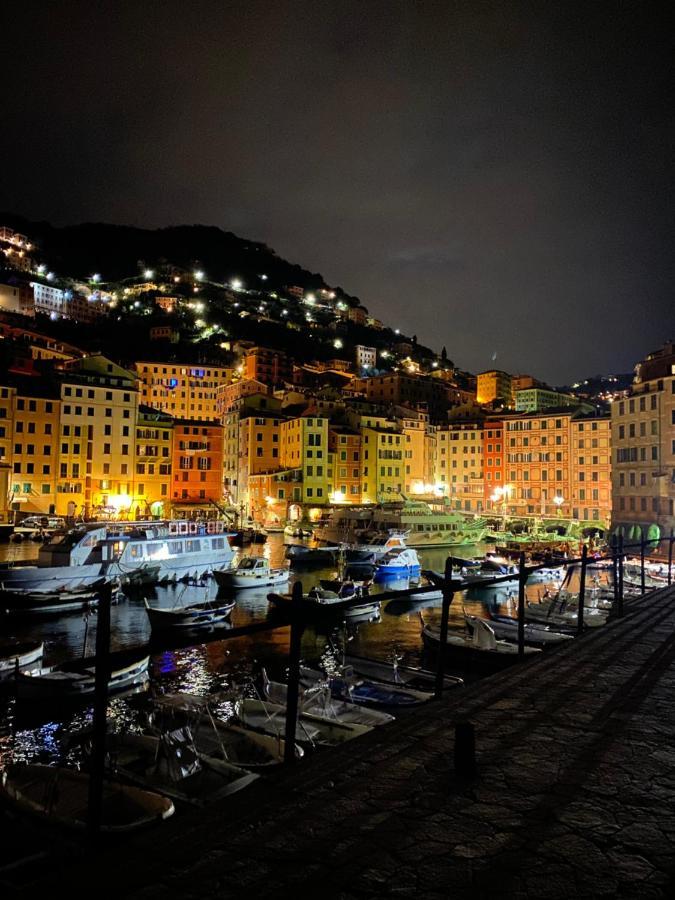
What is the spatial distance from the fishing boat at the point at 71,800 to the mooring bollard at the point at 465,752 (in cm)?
550

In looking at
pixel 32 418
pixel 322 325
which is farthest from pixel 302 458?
pixel 322 325

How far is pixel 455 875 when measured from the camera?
9.85ft

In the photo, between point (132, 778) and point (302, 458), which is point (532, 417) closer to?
point (302, 458)

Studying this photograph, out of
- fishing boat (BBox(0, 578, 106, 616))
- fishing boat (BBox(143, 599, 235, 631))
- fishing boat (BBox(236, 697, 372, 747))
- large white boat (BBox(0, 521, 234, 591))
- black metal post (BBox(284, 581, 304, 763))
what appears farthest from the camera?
large white boat (BBox(0, 521, 234, 591))

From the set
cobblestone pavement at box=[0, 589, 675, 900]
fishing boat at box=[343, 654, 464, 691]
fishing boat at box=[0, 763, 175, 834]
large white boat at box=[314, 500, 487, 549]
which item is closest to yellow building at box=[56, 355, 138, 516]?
large white boat at box=[314, 500, 487, 549]

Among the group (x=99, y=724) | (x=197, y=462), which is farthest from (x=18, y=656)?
(x=197, y=462)

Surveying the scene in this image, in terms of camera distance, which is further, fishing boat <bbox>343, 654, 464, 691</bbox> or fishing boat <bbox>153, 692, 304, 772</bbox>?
fishing boat <bbox>343, 654, 464, 691</bbox>

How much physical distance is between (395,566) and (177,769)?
3977 cm

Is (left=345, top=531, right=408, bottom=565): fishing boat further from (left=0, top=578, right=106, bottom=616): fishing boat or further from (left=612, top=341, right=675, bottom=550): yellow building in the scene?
(left=0, top=578, right=106, bottom=616): fishing boat

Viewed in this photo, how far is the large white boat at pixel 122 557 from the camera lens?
112 ft

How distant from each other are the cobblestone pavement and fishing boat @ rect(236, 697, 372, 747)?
744 cm

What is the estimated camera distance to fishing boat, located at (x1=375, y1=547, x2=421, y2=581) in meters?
48.4

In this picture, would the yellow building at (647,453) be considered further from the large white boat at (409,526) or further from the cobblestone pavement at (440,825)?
the cobblestone pavement at (440,825)

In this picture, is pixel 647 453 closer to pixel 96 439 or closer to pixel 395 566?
pixel 395 566
